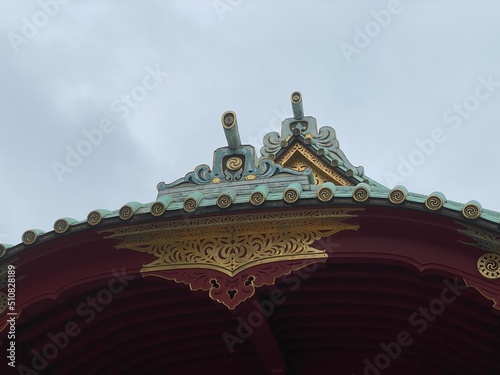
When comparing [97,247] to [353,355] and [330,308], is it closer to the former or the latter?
[330,308]

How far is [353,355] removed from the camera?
21.4 feet

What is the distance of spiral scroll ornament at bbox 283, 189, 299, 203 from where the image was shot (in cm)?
466

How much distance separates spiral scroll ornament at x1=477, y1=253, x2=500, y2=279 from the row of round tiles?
14.7 inches

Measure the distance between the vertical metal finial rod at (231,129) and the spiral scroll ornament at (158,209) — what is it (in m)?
1.16

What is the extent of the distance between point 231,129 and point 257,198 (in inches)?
43.8

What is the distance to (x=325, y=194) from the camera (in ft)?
15.2

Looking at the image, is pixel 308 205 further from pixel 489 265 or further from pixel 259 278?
pixel 489 265

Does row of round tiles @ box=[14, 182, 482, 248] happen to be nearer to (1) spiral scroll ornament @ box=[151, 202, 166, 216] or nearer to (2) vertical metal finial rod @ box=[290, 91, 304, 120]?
(1) spiral scroll ornament @ box=[151, 202, 166, 216]

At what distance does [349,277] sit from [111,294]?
2249 millimetres

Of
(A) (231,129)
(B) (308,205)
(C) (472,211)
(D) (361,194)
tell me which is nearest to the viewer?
(C) (472,211)

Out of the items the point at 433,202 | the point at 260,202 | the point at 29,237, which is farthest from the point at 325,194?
the point at 29,237

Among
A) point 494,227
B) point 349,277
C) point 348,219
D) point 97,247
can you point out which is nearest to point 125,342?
point 97,247

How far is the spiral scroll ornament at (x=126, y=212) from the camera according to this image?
191 inches

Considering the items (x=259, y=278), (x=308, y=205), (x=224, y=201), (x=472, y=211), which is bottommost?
(x=472, y=211)
